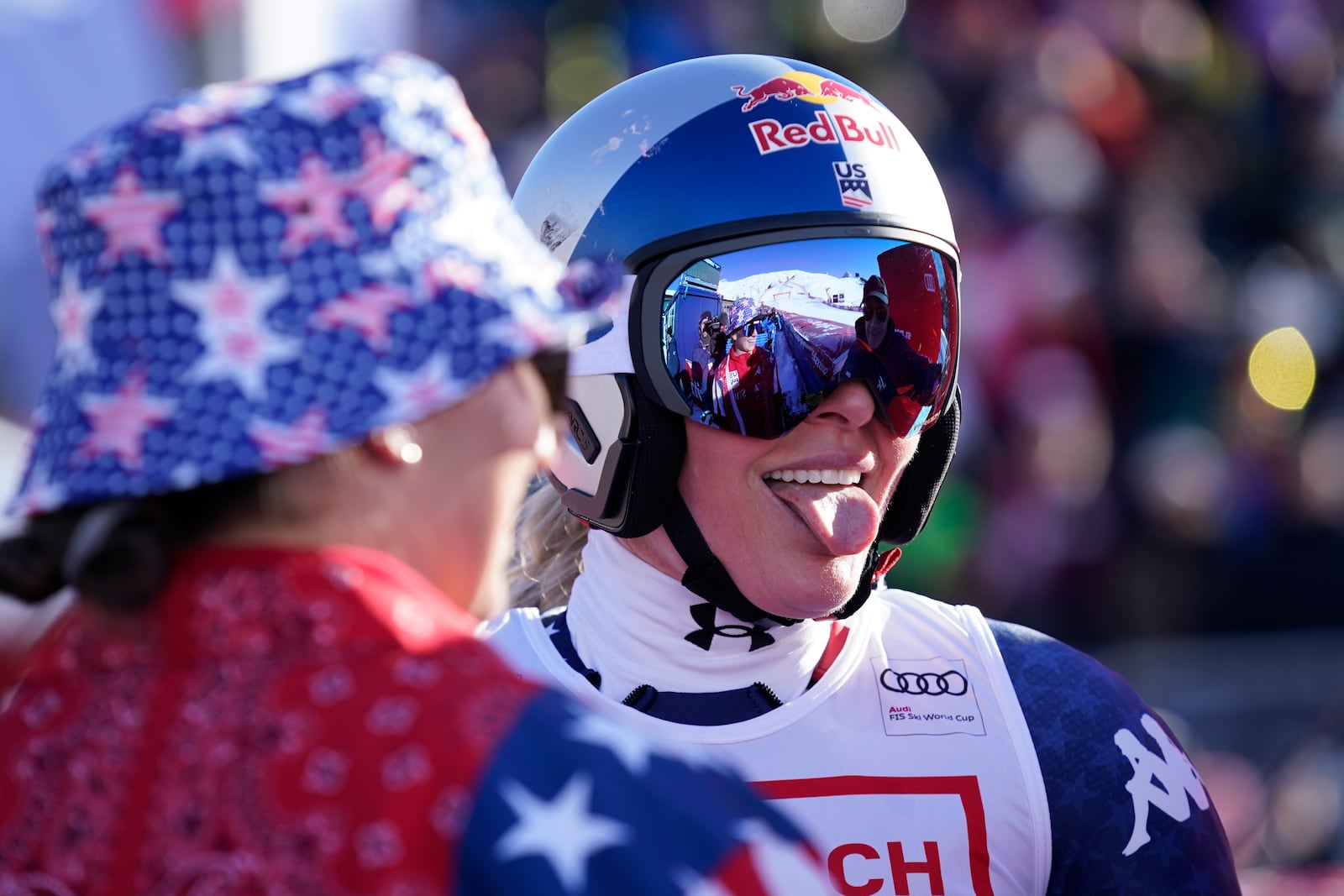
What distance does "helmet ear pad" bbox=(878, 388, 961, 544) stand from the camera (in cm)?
259

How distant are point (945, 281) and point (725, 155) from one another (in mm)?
403

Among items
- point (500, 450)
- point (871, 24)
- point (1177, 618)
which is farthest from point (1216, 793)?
point (500, 450)

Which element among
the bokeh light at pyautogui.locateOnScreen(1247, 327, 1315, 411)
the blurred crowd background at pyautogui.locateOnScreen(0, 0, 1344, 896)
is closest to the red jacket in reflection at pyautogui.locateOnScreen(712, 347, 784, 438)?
the blurred crowd background at pyautogui.locateOnScreen(0, 0, 1344, 896)

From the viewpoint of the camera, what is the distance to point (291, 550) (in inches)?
51.6

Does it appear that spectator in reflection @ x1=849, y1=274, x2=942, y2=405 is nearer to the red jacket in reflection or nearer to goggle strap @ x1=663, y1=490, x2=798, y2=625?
the red jacket in reflection

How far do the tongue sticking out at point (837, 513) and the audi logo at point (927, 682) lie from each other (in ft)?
0.76

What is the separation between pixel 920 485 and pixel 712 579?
404 millimetres

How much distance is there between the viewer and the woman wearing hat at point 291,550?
1.19 meters

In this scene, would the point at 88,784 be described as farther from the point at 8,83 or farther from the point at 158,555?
the point at 8,83

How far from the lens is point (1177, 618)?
24.4 ft

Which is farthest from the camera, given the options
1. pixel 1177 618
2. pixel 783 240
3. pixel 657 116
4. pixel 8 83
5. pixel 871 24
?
pixel 871 24

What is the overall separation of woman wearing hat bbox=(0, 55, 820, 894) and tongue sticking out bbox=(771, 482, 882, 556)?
40.5 inches

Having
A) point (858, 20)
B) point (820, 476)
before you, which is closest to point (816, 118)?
point (820, 476)

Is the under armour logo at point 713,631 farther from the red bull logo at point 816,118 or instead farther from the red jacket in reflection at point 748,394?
the red bull logo at point 816,118
